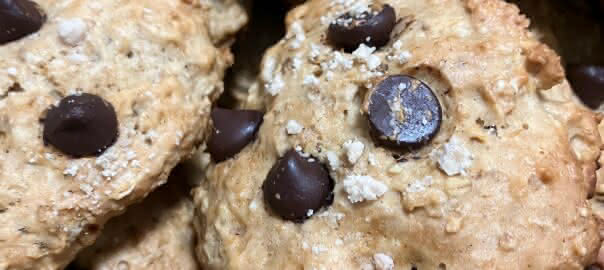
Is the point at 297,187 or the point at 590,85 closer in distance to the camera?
the point at 297,187

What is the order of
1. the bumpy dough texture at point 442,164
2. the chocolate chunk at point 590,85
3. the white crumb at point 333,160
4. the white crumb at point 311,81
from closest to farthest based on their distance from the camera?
the bumpy dough texture at point 442,164 < the white crumb at point 333,160 < the white crumb at point 311,81 < the chocolate chunk at point 590,85

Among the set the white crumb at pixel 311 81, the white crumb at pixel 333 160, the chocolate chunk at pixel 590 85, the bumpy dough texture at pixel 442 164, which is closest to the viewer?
the bumpy dough texture at pixel 442 164

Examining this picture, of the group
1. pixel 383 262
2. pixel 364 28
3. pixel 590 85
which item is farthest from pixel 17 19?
pixel 590 85

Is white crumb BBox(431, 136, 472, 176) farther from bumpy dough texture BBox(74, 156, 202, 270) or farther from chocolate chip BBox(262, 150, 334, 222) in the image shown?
bumpy dough texture BBox(74, 156, 202, 270)

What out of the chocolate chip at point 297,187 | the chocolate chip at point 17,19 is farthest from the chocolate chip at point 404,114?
the chocolate chip at point 17,19

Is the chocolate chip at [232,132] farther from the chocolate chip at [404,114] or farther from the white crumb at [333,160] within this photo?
the chocolate chip at [404,114]

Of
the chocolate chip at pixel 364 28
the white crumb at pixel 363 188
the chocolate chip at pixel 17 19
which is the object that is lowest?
the white crumb at pixel 363 188

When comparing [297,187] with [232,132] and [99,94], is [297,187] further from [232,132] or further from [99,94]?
[99,94]
